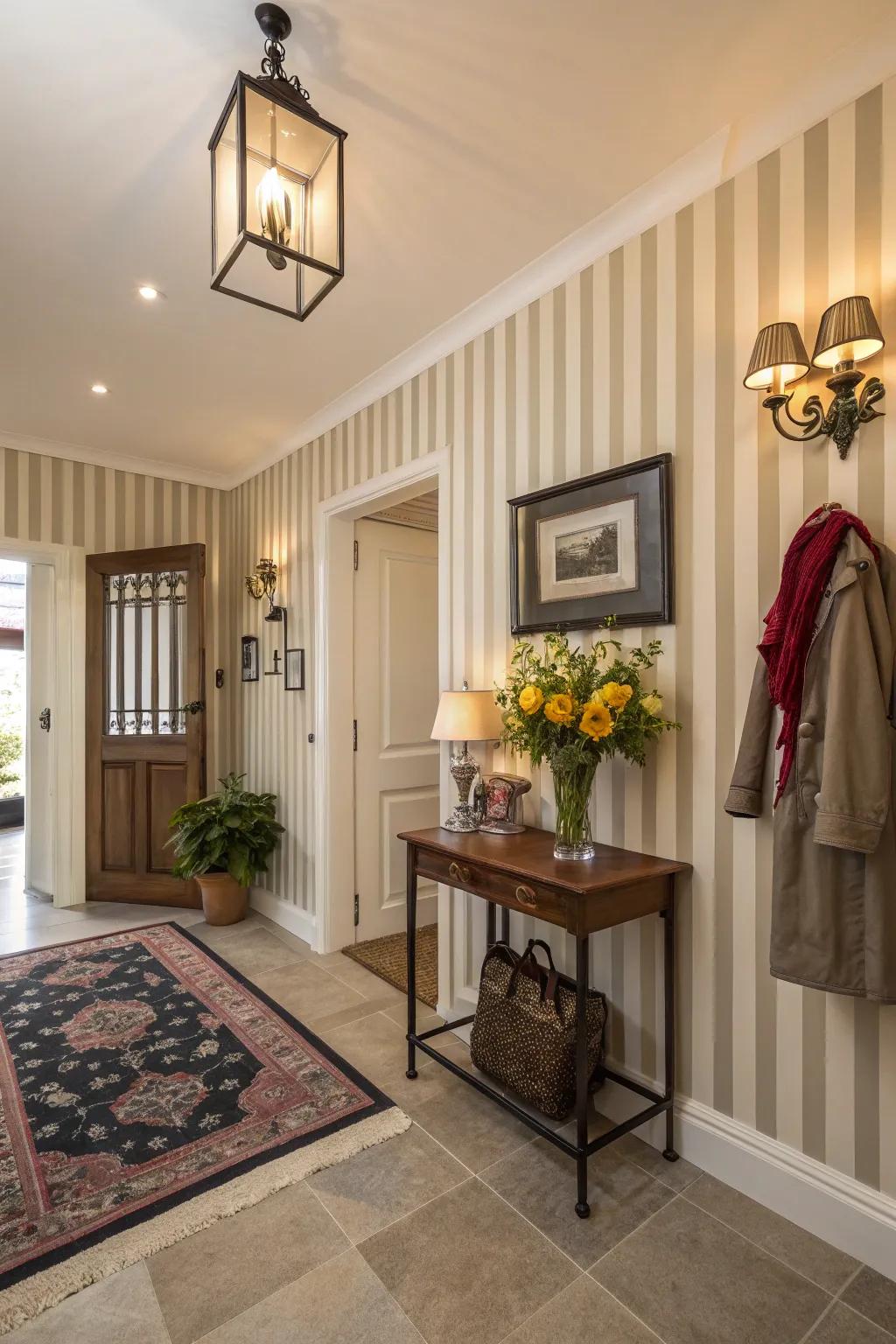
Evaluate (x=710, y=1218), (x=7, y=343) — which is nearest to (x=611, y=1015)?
(x=710, y=1218)

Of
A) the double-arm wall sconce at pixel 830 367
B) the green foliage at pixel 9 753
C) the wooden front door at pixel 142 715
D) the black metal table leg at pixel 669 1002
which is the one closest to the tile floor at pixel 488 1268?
the black metal table leg at pixel 669 1002

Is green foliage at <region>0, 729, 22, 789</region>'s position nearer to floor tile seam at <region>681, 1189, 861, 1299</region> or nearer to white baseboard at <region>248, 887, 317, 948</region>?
white baseboard at <region>248, 887, 317, 948</region>

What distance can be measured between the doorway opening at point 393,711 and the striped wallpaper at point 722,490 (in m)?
1.28

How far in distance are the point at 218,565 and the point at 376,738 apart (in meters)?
1.91

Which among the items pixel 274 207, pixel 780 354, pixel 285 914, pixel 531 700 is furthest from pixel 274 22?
pixel 285 914

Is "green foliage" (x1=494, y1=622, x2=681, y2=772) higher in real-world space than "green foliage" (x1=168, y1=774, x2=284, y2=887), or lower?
higher

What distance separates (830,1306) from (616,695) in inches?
54.9

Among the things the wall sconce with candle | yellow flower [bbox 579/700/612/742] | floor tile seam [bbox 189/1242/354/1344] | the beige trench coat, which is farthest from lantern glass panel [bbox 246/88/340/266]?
the wall sconce with candle

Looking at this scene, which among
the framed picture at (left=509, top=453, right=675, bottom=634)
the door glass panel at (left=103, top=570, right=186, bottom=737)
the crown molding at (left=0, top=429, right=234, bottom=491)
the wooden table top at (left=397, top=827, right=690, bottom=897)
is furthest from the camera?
the door glass panel at (left=103, top=570, right=186, bottom=737)

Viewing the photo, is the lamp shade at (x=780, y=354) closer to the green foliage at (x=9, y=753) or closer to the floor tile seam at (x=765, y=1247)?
the floor tile seam at (x=765, y=1247)

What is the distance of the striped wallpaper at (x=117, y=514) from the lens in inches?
158

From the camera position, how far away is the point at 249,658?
4.34m

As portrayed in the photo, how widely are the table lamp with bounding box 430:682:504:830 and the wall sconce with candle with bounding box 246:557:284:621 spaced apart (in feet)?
6.02

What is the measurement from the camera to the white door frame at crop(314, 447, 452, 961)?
139 inches
